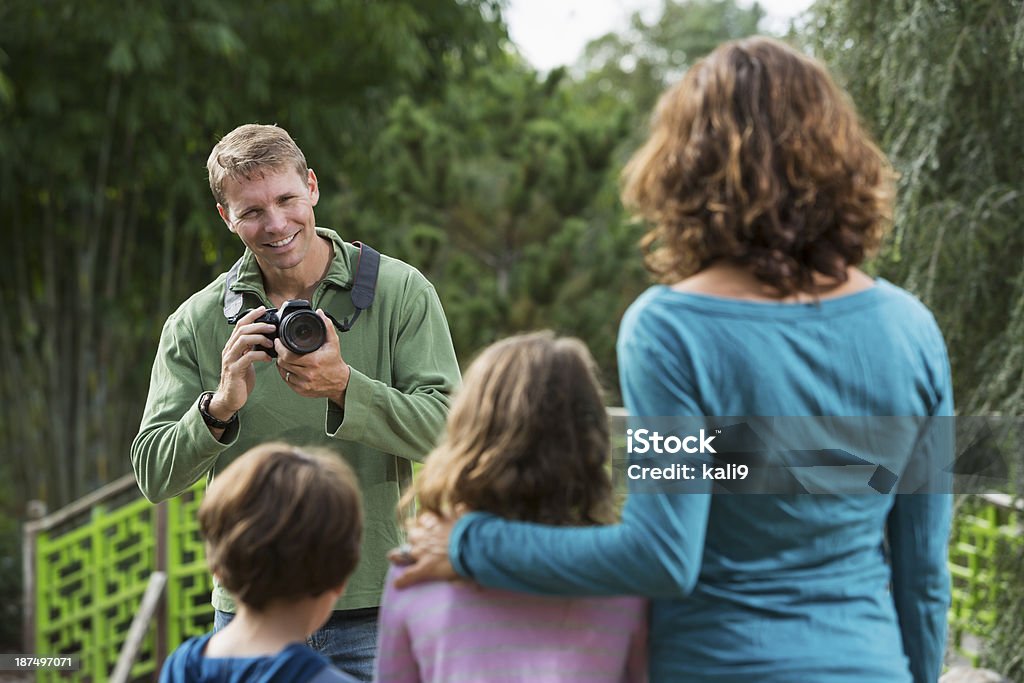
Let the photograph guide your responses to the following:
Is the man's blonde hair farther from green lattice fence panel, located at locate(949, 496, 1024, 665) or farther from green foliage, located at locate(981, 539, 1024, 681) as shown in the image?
green foliage, located at locate(981, 539, 1024, 681)

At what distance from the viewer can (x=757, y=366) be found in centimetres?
118

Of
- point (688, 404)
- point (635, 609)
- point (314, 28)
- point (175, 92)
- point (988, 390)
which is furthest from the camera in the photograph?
point (314, 28)

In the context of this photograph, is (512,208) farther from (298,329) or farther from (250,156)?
(298,329)

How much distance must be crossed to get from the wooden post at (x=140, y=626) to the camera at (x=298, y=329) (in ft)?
A: 16.6

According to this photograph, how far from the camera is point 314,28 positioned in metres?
7.92

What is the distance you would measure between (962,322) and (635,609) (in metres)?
3.04

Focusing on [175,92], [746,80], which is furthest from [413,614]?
[175,92]

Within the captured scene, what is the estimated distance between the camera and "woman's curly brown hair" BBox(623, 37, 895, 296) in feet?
3.94

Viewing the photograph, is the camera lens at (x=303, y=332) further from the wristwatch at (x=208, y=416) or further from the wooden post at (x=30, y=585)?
the wooden post at (x=30, y=585)

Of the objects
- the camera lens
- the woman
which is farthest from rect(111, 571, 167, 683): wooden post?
the woman

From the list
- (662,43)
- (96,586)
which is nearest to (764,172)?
(96,586)

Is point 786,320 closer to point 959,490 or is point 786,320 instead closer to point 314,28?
point 959,490

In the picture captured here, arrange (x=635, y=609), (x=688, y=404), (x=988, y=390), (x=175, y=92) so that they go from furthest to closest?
(x=175, y=92) → (x=988, y=390) → (x=635, y=609) → (x=688, y=404)

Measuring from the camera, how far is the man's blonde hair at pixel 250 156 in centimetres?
193
